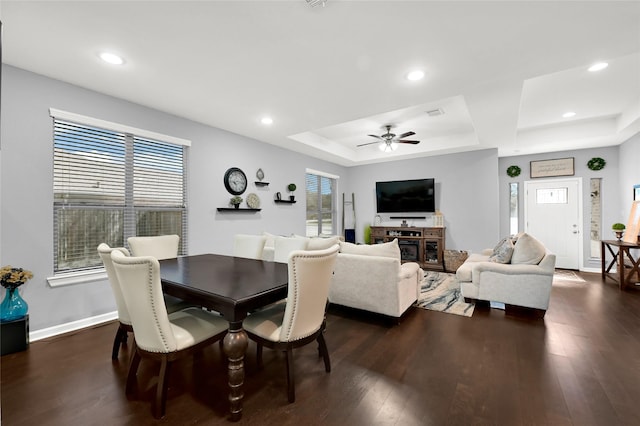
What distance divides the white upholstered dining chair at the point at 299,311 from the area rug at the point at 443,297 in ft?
7.59

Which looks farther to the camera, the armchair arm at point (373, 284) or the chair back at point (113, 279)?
the armchair arm at point (373, 284)

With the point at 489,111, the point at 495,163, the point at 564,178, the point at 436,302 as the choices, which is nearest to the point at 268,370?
the point at 436,302

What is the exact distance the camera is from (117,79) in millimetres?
2996

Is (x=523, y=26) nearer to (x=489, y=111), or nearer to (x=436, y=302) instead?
(x=489, y=111)

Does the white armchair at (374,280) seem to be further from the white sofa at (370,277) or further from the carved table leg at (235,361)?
the carved table leg at (235,361)

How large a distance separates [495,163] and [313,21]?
527cm

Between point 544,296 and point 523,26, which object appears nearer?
point 523,26

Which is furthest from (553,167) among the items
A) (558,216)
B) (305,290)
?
(305,290)

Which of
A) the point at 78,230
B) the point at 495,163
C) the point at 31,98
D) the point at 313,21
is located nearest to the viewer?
the point at 313,21

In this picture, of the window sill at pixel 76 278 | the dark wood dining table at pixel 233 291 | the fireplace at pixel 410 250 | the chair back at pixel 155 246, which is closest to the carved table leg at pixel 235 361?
the dark wood dining table at pixel 233 291

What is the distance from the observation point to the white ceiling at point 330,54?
6.72ft

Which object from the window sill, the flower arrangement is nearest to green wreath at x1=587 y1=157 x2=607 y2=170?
the window sill

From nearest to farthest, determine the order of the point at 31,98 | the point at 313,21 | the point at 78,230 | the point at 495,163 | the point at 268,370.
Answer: the point at 313,21 → the point at 268,370 → the point at 31,98 → the point at 78,230 → the point at 495,163

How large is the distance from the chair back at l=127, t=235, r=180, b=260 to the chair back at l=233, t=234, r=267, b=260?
740 millimetres
